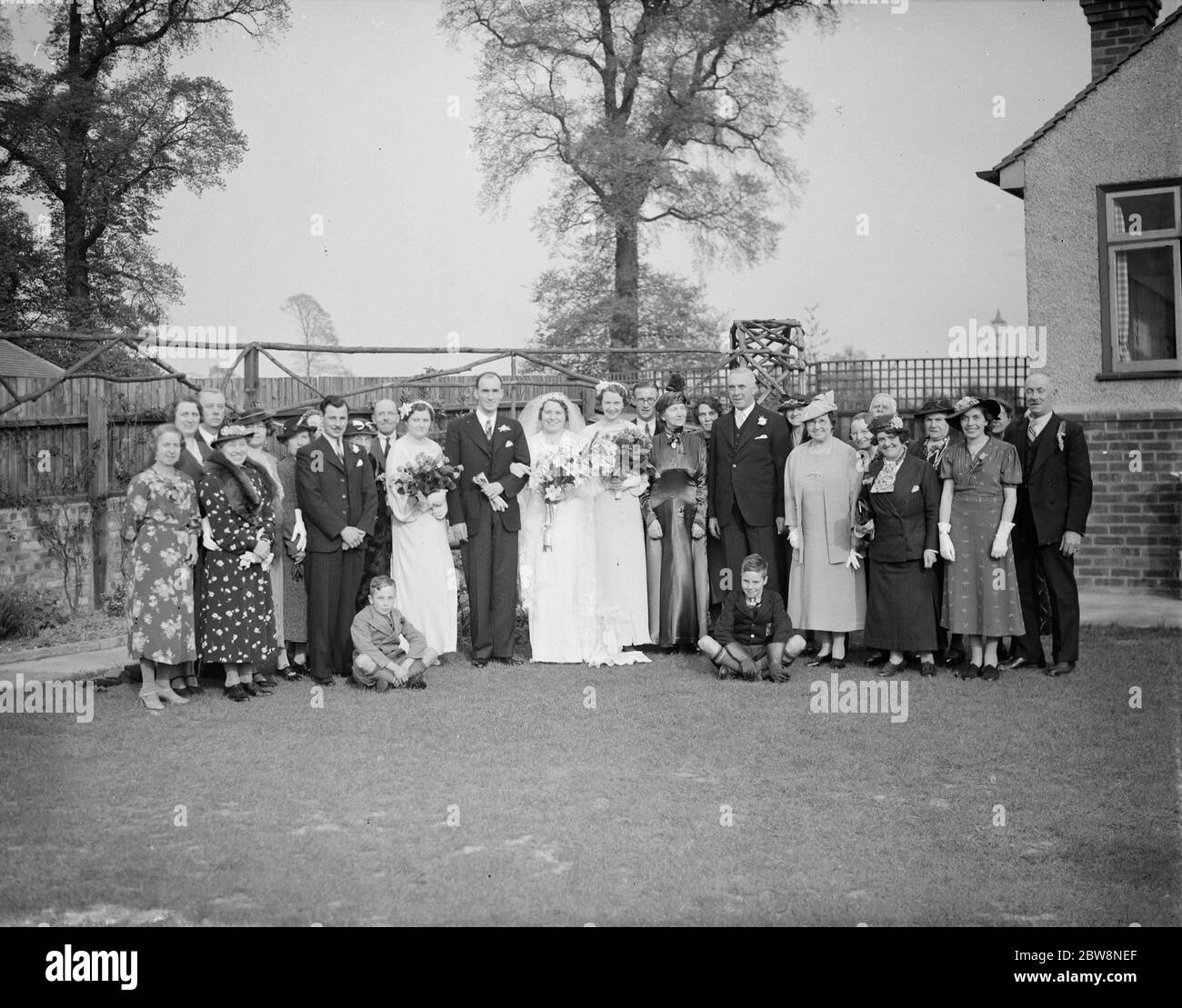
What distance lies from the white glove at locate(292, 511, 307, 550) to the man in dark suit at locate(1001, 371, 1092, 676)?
5.44 metres

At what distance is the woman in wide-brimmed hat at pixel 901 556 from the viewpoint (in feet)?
28.3

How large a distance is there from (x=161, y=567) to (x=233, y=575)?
494 millimetres

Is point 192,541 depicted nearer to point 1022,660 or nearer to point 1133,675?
point 1022,660

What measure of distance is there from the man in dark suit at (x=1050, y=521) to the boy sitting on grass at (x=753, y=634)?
1.78 metres

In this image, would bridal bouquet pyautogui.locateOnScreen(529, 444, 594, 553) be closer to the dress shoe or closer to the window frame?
the dress shoe

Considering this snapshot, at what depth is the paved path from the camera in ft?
30.1

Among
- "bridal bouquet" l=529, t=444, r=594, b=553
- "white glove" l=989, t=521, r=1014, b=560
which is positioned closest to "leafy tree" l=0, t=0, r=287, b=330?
"bridal bouquet" l=529, t=444, r=594, b=553

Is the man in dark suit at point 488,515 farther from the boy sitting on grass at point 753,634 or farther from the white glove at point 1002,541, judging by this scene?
the white glove at point 1002,541

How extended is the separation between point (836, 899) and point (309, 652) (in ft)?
17.2

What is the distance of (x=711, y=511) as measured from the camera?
9.53 metres

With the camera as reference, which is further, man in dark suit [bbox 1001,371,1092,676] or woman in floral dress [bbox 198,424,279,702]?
man in dark suit [bbox 1001,371,1092,676]

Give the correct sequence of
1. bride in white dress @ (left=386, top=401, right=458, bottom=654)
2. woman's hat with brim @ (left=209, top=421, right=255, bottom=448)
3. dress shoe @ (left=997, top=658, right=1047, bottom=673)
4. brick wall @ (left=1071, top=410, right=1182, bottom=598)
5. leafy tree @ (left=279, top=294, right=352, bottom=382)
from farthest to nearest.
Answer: leafy tree @ (left=279, top=294, right=352, bottom=382)
brick wall @ (left=1071, top=410, right=1182, bottom=598)
bride in white dress @ (left=386, top=401, right=458, bottom=654)
dress shoe @ (left=997, top=658, right=1047, bottom=673)
woman's hat with brim @ (left=209, top=421, right=255, bottom=448)

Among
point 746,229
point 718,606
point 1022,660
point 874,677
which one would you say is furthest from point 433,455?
point 746,229

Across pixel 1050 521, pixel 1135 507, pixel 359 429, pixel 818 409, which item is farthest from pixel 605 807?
pixel 1135 507
